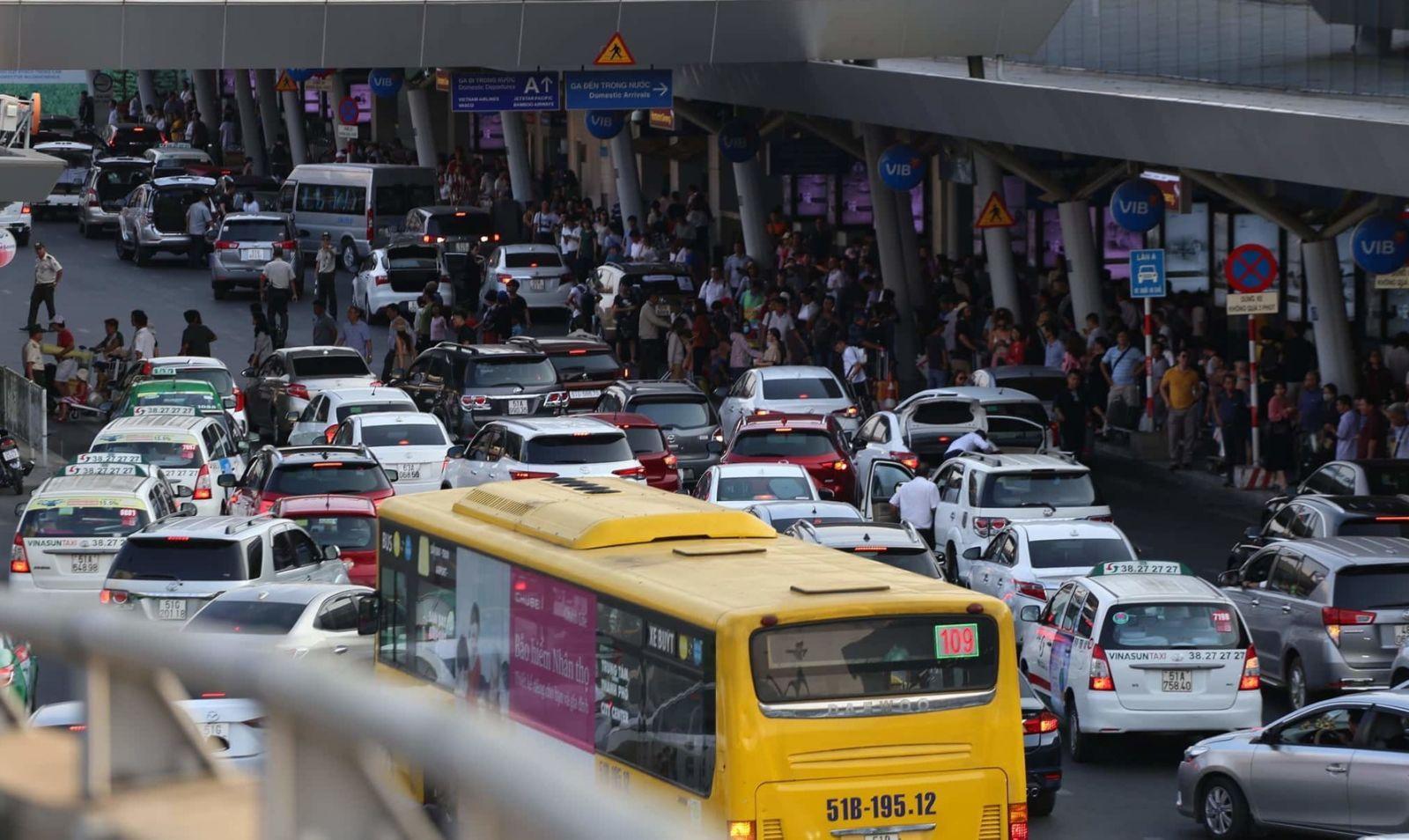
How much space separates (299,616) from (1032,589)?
21.3 ft

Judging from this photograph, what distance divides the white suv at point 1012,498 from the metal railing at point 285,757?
62.1 feet

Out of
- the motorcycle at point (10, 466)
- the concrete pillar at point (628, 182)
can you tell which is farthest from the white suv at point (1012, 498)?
the concrete pillar at point (628, 182)

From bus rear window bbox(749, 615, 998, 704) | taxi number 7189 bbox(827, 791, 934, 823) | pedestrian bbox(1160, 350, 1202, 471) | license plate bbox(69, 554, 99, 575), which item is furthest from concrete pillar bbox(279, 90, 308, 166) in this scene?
taxi number 7189 bbox(827, 791, 934, 823)

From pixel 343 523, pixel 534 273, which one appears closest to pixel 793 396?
pixel 343 523

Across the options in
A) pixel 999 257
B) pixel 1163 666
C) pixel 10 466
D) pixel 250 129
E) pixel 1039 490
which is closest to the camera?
pixel 1163 666

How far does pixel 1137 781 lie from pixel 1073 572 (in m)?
3.51

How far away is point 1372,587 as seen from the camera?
18.3 meters

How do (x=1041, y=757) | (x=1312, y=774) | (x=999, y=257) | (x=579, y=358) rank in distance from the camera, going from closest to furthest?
(x=1312, y=774) < (x=1041, y=757) < (x=579, y=358) < (x=999, y=257)

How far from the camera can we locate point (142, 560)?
1930 cm

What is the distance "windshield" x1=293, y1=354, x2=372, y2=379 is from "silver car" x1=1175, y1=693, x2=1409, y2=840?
845 inches

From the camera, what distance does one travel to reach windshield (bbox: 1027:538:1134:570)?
20.6 m

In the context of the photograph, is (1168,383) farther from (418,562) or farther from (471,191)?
(471,191)

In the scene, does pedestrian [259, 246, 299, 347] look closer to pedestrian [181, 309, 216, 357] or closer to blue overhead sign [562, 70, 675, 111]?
pedestrian [181, 309, 216, 357]

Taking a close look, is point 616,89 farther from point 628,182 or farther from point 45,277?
point 45,277
